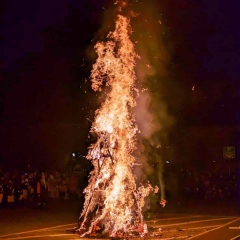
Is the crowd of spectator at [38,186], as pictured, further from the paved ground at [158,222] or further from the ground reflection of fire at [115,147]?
the ground reflection of fire at [115,147]

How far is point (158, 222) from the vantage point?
676 inches

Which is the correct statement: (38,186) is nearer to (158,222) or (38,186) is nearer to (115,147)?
(158,222)

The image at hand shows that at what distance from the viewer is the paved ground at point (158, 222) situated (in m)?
14.5

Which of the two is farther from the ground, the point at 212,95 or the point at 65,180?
the point at 212,95

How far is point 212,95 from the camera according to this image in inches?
1515

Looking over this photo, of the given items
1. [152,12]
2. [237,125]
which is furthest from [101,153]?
[237,125]

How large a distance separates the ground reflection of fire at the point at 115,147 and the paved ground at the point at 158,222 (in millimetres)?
671

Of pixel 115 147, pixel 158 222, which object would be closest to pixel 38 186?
pixel 158 222

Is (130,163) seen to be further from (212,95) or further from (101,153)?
(212,95)

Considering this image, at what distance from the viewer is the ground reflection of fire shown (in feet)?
46.5

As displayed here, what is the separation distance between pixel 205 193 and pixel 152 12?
472 inches

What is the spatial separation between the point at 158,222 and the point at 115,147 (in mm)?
3709

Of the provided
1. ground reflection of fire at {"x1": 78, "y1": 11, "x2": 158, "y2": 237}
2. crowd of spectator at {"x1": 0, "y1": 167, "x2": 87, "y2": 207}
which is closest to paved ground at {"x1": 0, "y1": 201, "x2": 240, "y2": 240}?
crowd of spectator at {"x1": 0, "y1": 167, "x2": 87, "y2": 207}

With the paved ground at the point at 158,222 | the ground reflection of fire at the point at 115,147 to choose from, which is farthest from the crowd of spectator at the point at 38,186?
the ground reflection of fire at the point at 115,147
